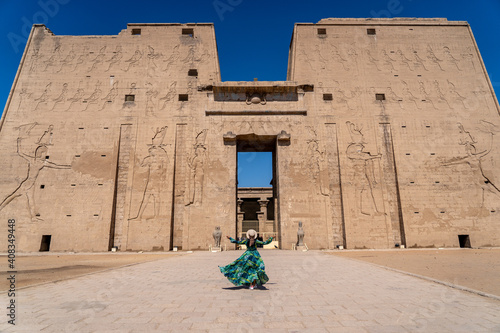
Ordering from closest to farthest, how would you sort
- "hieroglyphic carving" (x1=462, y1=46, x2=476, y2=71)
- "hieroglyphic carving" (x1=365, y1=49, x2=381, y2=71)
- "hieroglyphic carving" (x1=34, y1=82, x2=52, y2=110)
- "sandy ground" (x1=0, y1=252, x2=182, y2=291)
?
"sandy ground" (x1=0, y1=252, x2=182, y2=291) → "hieroglyphic carving" (x1=34, y1=82, x2=52, y2=110) → "hieroglyphic carving" (x1=365, y1=49, x2=381, y2=71) → "hieroglyphic carving" (x1=462, y1=46, x2=476, y2=71)

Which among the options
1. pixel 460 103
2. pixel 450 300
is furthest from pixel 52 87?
Answer: pixel 460 103

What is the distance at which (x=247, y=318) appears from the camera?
335 cm

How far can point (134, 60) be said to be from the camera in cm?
1952

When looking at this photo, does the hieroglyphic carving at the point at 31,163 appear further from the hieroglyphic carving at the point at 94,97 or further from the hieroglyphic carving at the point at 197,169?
the hieroglyphic carving at the point at 197,169

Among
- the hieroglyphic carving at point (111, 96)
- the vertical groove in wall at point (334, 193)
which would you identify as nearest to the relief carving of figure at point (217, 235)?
the vertical groove in wall at point (334, 193)

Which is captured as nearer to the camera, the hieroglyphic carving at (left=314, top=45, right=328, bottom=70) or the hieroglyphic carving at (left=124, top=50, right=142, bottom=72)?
the hieroglyphic carving at (left=124, top=50, right=142, bottom=72)

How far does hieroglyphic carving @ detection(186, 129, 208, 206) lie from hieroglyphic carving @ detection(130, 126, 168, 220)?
1.69 metres

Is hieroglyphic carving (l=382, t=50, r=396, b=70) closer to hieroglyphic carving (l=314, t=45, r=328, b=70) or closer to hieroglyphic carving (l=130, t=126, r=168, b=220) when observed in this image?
hieroglyphic carving (l=314, t=45, r=328, b=70)

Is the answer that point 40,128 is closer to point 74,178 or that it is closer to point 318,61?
point 74,178

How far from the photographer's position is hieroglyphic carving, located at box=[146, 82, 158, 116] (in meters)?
18.4

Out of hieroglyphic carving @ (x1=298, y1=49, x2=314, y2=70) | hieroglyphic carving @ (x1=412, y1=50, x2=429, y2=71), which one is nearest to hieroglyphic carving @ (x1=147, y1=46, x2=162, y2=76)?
hieroglyphic carving @ (x1=298, y1=49, x2=314, y2=70)

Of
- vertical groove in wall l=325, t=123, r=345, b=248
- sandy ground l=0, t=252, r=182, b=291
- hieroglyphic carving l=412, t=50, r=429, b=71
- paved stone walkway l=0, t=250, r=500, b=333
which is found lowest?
sandy ground l=0, t=252, r=182, b=291

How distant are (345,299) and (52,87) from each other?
22.2 metres

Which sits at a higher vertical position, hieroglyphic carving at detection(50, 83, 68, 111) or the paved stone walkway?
hieroglyphic carving at detection(50, 83, 68, 111)
